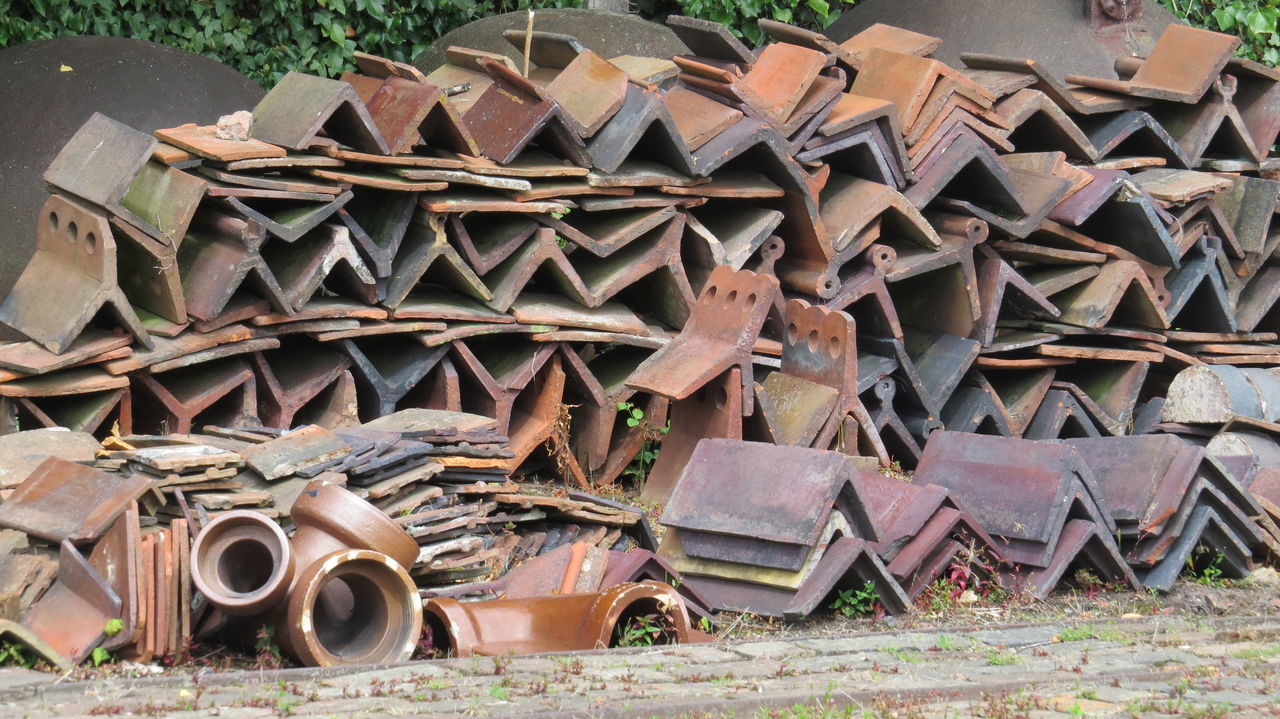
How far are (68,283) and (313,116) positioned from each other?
1.35 m

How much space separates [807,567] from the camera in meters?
5.59

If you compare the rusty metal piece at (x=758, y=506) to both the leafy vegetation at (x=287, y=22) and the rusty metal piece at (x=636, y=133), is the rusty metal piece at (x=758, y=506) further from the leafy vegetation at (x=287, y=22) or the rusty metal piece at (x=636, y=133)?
the leafy vegetation at (x=287, y=22)

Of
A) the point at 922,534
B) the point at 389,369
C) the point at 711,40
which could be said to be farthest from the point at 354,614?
the point at 711,40

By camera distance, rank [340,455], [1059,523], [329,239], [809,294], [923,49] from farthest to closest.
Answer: [923,49] < [809,294] < [329,239] < [1059,523] < [340,455]

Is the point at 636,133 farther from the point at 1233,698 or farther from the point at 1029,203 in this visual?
the point at 1233,698

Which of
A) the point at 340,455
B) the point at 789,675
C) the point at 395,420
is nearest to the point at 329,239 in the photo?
the point at 395,420

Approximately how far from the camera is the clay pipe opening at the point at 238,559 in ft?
15.1

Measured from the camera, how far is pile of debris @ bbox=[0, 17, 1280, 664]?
564cm

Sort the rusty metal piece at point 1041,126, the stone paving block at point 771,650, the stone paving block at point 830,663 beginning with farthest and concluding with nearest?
the rusty metal piece at point 1041,126 → the stone paving block at point 771,650 → the stone paving block at point 830,663

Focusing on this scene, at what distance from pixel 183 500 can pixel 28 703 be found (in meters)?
1.28

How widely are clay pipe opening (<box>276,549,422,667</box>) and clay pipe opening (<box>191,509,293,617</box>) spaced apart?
0.27 feet

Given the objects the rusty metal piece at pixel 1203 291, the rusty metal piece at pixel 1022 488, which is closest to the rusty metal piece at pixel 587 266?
the rusty metal piece at pixel 1022 488

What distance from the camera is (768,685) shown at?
431 cm

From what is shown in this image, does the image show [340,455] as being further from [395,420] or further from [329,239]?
[329,239]
